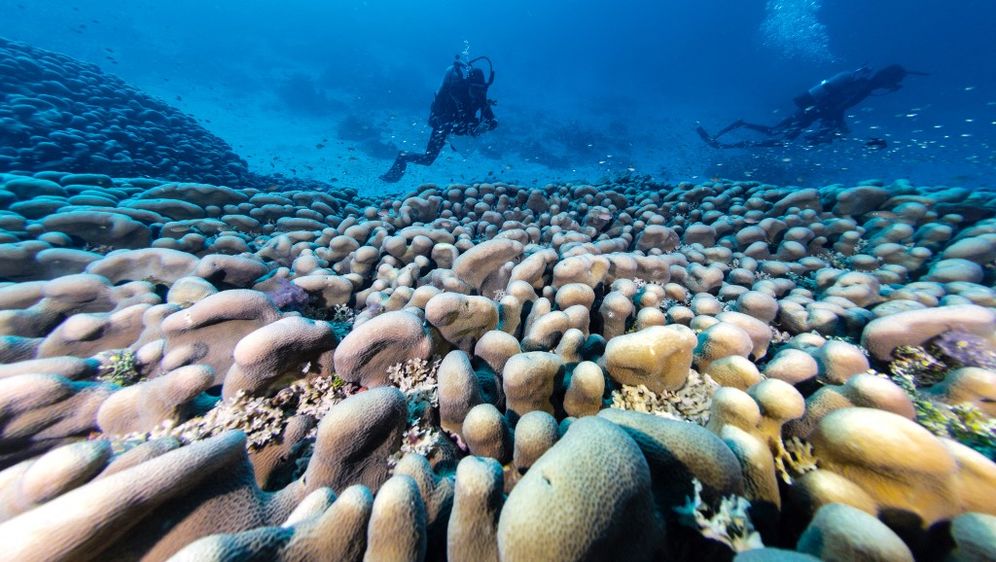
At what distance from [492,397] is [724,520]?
147cm

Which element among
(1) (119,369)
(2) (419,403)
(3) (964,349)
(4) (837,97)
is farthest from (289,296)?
(4) (837,97)

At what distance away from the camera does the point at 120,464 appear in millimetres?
1407

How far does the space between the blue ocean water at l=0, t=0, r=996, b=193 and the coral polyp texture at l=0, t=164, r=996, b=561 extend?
841 cm

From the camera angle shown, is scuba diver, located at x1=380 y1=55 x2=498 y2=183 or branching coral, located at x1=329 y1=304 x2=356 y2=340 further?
scuba diver, located at x1=380 y1=55 x2=498 y2=183

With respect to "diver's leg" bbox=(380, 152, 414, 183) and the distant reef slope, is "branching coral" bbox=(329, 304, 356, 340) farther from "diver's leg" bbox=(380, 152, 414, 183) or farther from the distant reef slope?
"diver's leg" bbox=(380, 152, 414, 183)

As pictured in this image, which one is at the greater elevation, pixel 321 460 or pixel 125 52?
pixel 125 52

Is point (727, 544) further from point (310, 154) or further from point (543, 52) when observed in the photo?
point (543, 52)

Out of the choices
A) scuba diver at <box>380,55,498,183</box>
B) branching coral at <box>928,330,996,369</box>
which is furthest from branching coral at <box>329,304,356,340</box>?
scuba diver at <box>380,55,498,183</box>

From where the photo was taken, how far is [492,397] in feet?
7.90

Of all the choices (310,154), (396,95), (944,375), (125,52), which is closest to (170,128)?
(944,375)

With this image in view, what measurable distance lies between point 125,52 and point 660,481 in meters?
75.2

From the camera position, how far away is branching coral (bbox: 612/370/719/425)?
2.15 meters

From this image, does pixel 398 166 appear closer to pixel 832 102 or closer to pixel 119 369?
pixel 119 369

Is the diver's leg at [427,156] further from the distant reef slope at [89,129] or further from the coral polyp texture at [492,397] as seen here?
the coral polyp texture at [492,397]
